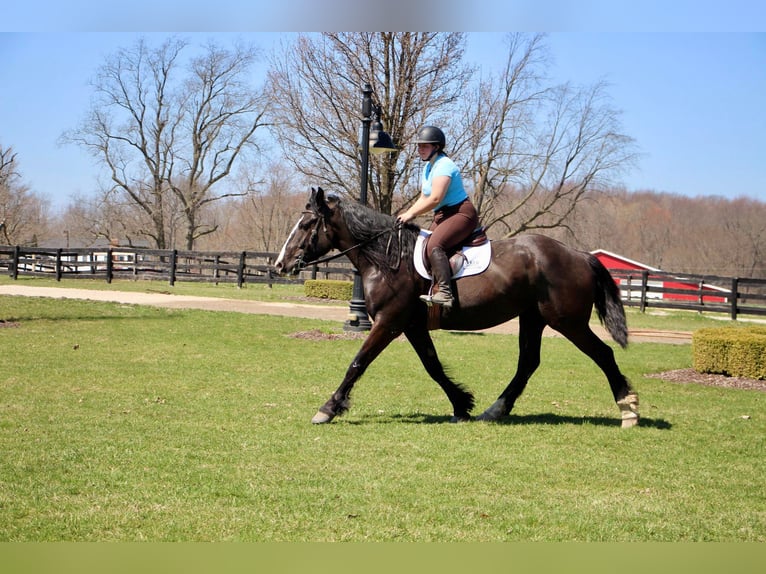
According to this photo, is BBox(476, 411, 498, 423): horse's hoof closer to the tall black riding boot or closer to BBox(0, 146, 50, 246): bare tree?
the tall black riding boot

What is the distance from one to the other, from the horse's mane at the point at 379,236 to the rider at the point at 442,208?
1.08 feet

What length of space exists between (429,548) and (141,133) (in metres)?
57.7

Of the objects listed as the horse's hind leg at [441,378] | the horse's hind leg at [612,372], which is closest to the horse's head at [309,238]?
the horse's hind leg at [441,378]

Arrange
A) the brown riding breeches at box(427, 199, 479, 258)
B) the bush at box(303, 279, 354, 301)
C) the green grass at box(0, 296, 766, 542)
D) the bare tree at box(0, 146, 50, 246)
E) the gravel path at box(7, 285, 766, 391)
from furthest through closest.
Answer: the bare tree at box(0, 146, 50, 246)
the bush at box(303, 279, 354, 301)
the gravel path at box(7, 285, 766, 391)
the brown riding breeches at box(427, 199, 479, 258)
the green grass at box(0, 296, 766, 542)

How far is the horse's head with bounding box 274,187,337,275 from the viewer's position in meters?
7.79

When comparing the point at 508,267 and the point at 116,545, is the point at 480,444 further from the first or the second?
the point at 116,545

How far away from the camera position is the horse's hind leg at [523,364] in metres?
7.97

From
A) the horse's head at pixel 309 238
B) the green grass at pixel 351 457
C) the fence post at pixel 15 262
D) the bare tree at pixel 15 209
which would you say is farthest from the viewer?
the bare tree at pixel 15 209

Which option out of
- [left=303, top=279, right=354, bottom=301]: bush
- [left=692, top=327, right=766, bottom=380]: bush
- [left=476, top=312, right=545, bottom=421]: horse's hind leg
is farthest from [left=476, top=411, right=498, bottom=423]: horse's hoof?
[left=303, top=279, right=354, bottom=301]: bush

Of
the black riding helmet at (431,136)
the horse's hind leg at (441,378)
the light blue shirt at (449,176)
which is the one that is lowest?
the horse's hind leg at (441,378)

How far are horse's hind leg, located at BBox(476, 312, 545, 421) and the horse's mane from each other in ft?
4.86

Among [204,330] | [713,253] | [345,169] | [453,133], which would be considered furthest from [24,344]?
[713,253]

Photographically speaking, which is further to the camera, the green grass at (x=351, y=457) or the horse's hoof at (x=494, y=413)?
the horse's hoof at (x=494, y=413)

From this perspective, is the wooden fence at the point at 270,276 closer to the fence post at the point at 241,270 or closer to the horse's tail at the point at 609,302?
the fence post at the point at 241,270
